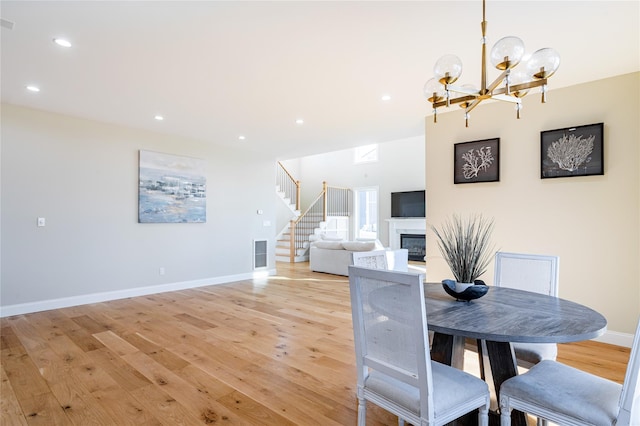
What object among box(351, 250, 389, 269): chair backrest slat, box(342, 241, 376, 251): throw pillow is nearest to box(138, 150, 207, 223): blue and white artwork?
box(342, 241, 376, 251): throw pillow

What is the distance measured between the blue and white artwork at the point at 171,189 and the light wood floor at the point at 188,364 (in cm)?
147

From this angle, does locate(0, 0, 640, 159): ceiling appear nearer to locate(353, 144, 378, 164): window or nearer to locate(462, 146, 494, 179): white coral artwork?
locate(462, 146, 494, 179): white coral artwork

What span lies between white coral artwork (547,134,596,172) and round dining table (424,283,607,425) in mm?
2111

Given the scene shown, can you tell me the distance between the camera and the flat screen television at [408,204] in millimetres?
8859

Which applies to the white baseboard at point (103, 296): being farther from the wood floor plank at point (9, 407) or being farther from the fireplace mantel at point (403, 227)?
the fireplace mantel at point (403, 227)

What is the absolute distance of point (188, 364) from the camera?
8.75 ft

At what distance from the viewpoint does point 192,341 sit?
10.4ft

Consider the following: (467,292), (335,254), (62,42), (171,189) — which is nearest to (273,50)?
(62,42)

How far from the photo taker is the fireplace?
8867 millimetres

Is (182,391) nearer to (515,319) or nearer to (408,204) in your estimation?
(515,319)

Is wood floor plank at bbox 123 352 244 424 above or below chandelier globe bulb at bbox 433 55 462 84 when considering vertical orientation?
below

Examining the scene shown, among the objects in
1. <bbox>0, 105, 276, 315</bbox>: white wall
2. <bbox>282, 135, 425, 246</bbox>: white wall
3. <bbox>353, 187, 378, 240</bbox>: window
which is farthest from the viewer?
<bbox>353, 187, 378, 240</bbox>: window

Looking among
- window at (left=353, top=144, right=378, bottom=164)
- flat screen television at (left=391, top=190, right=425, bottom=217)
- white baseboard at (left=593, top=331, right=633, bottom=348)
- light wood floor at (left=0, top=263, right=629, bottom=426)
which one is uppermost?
window at (left=353, top=144, right=378, bottom=164)

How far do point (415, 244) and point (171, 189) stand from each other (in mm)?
6305
